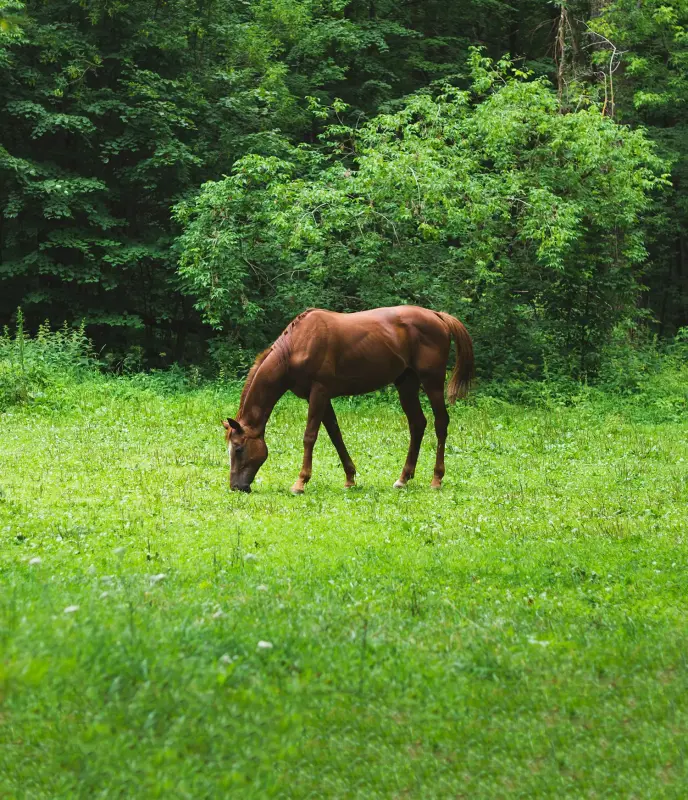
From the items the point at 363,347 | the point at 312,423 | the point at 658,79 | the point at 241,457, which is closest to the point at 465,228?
the point at 363,347

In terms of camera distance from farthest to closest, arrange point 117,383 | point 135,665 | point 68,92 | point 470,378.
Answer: point 68,92, point 117,383, point 470,378, point 135,665

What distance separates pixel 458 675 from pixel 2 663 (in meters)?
2.29

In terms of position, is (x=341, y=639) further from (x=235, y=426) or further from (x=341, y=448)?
(x=341, y=448)

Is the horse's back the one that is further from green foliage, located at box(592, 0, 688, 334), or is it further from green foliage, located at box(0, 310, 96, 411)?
green foliage, located at box(592, 0, 688, 334)

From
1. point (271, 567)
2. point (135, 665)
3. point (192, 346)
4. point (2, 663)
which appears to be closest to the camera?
point (2, 663)

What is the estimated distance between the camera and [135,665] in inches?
163

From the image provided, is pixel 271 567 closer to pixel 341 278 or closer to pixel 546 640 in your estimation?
pixel 546 640

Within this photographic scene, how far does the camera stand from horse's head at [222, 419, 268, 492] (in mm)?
11031

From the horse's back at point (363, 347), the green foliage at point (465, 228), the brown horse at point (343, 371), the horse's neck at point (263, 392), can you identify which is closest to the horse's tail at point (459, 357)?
the brown horse at point (343, 371)

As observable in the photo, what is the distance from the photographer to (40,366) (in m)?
19.6

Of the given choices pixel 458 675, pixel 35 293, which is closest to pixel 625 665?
pixel 458 675

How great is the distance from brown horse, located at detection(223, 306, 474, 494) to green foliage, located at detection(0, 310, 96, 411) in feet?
25.3

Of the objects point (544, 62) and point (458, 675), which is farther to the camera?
point (544, 62)

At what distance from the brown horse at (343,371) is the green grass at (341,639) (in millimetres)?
566
